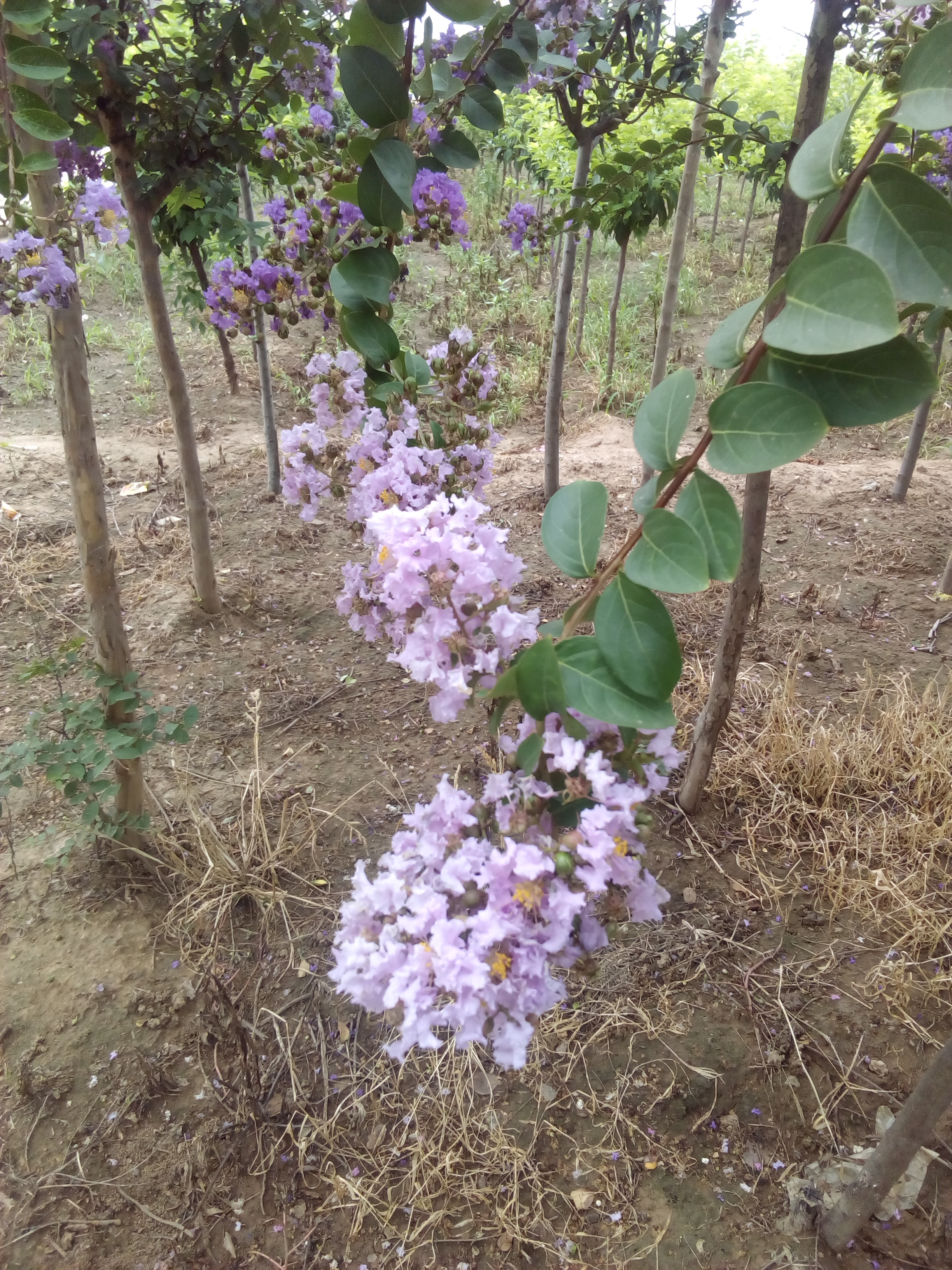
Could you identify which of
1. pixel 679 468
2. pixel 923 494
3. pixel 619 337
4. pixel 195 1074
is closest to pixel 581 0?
pixel 679 468

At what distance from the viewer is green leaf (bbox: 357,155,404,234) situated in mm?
758

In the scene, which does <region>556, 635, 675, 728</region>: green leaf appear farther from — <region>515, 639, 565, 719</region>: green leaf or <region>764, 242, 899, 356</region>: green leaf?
<region>764, 242, 899, 356</region>: green leaf

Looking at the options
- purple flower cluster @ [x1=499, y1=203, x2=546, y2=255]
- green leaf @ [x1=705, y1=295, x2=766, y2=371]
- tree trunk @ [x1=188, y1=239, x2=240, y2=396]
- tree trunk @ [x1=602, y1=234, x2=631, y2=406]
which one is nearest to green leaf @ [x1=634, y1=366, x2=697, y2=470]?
green leaf @ [x1=705, y1=295, x2=766, y2=371]

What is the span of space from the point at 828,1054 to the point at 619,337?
582 centimetres

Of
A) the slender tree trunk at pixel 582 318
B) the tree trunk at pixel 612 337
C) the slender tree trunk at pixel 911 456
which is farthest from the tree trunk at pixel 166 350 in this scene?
the slender tree trunk at pixel 582 318

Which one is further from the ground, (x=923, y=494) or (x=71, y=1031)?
(x=923, y=494)

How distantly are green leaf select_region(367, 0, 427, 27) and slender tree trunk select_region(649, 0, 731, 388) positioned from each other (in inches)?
39.6

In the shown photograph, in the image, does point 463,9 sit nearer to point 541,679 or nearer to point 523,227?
point 541,679

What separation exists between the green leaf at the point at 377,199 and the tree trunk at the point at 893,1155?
1.18m

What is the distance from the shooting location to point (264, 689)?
252cm

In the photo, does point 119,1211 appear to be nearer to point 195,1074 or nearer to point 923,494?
point 195,1074

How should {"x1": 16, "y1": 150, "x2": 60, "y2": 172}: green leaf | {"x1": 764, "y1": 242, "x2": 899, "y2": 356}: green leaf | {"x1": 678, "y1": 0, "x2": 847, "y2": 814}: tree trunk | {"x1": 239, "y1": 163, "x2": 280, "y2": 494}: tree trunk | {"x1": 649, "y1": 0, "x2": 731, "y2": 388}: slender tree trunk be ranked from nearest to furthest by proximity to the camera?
{"x1": 764, "y1": 242, "x2": 899, "y2": 356}: green leaf
{"x1": 16, "y1": 150, "x2": 60, "y2": 172}: green leaf
{"x1": 678, "y1": 0, "x2": 847, "y2": 814}: tree trunk
{"x1": 649, "y1": 0, "x2": 731, "y2": 388}: slender tree trunk
{"x1": 239, "y1": 163, "x2": 280, "y2": 494}: tree trunk

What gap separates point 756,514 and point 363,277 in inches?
39.7

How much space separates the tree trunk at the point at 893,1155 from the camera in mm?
1021
